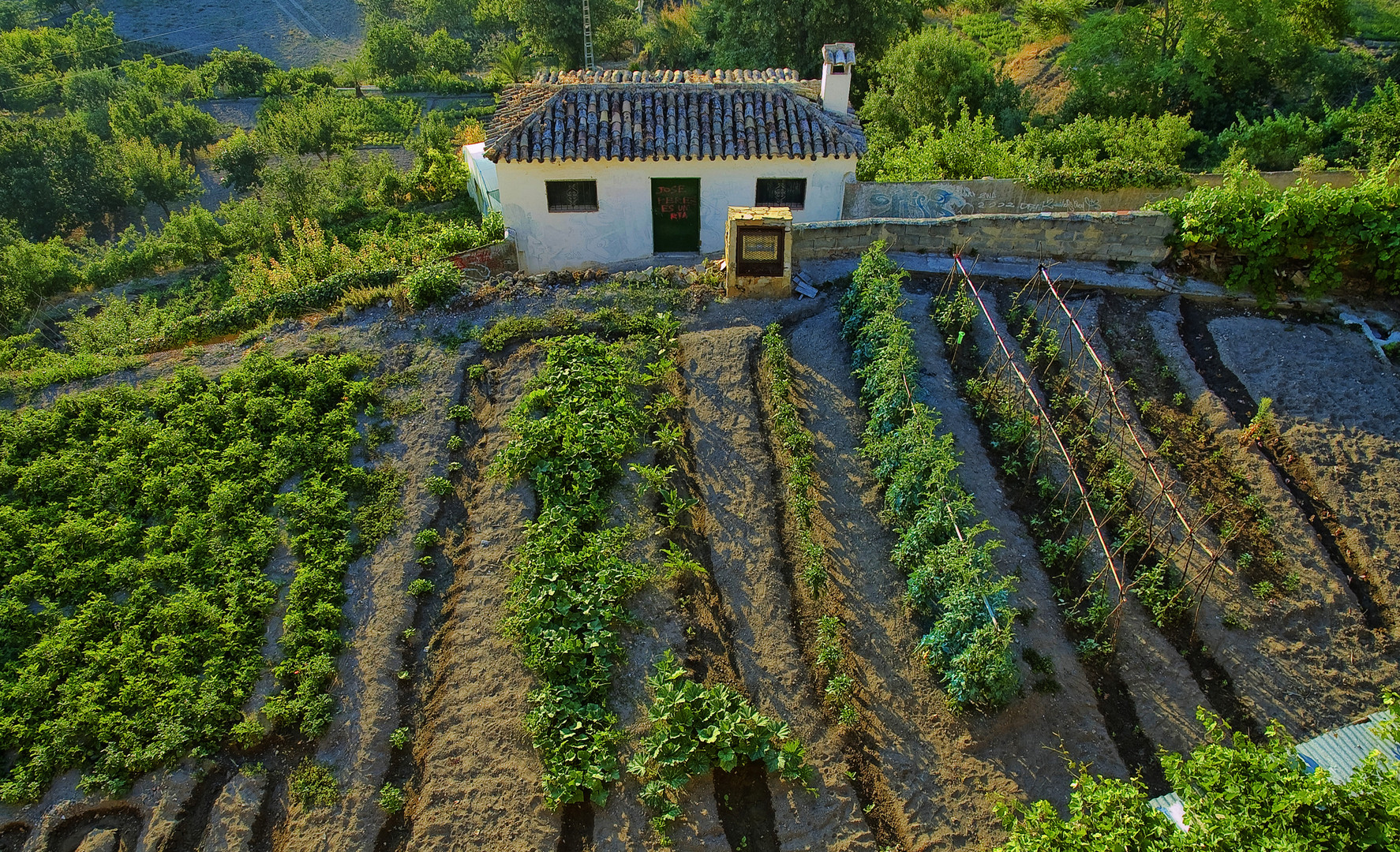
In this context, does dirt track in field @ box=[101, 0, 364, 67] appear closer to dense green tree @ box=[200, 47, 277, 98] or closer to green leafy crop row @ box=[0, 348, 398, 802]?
dense green tree @ box=[200, 47, 277, 98]

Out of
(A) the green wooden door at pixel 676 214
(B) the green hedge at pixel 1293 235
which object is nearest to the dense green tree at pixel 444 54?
(A) the green wooden door at pixel 676 214

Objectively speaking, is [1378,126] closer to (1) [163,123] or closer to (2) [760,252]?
(2) [760,252]

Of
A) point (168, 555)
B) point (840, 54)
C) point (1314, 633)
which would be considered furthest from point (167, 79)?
point (1314, 633)

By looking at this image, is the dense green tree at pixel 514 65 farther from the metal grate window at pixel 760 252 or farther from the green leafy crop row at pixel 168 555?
the green leafy crop row at pixel 168 555

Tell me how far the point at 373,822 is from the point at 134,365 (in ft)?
32.9

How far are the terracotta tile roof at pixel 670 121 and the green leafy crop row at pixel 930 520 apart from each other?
5045 mm

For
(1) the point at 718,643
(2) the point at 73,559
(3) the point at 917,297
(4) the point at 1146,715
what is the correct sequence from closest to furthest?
(4) the point at 1146,715
(1) the point at 718,643
(2) the point at 73,559
(3) the point at 917,297

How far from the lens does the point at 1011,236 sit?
16.0 m

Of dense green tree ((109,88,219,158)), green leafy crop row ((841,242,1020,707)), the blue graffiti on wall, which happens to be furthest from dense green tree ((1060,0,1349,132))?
dense green tree ((109,88,219,158))

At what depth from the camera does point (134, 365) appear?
567 inches

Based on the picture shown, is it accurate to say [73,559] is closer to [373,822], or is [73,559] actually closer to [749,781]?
[373,822]

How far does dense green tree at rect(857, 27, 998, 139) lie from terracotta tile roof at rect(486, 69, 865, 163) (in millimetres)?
6453

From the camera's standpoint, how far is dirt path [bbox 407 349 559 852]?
28.7 feet

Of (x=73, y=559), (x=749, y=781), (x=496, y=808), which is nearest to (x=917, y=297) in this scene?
(x=749, y=781)
